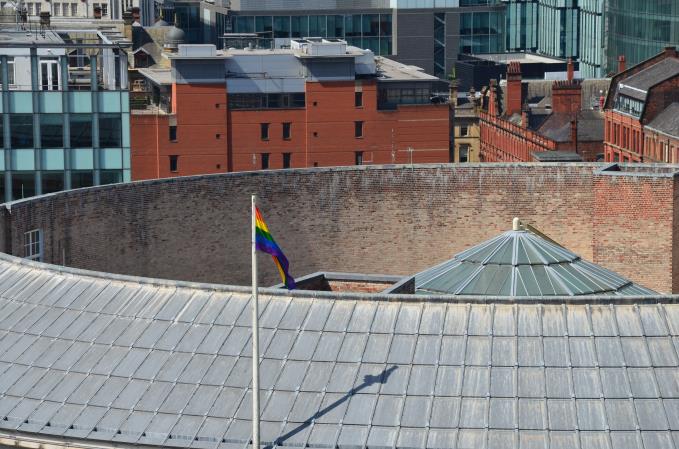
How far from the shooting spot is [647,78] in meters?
162

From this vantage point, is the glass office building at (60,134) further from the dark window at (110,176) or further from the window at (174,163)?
the window at (174,163)

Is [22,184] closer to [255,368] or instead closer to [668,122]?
[255,368]

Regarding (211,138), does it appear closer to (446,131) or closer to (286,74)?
(286,74)

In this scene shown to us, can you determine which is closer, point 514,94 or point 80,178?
point 80,178

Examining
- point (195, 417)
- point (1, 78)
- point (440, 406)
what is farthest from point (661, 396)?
point (1, 78)

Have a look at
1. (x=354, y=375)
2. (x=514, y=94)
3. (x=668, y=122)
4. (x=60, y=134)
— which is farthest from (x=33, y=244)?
(x=514, y=94)

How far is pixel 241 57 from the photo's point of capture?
534ft

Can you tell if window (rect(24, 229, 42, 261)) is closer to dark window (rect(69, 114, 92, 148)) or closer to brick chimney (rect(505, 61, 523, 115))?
dark window (rect(69, 114, 92, 148))

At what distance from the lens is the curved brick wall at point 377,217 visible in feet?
278

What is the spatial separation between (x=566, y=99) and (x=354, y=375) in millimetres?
131998

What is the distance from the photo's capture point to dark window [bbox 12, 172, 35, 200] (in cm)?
9919

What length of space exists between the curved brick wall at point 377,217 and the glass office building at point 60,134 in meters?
13.4

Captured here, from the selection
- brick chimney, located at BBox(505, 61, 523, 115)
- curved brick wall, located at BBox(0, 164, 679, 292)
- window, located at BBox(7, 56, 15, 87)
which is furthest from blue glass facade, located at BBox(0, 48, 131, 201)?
brick chimney, located at BBox(505, 61, 523, 115)

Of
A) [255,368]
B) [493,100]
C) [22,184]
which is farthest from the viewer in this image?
[493,100]
